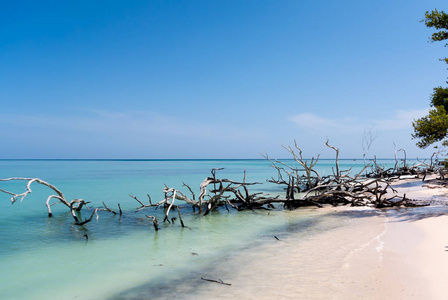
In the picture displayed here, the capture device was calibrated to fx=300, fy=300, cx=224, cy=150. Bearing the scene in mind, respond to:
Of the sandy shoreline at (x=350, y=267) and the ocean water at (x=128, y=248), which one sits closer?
the sandy shoreline at (x=350, y=267)

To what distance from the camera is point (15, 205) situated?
13.7 metres

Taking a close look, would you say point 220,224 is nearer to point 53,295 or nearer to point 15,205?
point 53,295

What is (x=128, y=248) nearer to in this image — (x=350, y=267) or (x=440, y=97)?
(x=350, y=267)

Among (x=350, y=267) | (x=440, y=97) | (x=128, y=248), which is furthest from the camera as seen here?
(x=440, y=97)

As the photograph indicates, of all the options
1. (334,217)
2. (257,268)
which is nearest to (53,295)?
(257,268)

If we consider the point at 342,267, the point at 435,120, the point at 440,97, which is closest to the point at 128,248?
the point at 342,267

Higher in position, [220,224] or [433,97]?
[433,97]

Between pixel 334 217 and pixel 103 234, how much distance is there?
6.90 meters

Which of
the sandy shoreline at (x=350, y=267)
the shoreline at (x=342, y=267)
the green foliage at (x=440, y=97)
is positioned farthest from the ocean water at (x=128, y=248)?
the green foliage at (x=440, y=97)

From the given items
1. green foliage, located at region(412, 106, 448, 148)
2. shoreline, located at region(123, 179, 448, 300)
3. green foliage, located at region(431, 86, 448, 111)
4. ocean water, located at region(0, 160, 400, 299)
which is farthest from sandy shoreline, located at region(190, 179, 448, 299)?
green foliage, located at region(431, 86, 448, 111)

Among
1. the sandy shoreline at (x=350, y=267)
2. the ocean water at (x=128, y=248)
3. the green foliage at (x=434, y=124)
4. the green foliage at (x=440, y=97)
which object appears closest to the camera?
the sandy shoreline at (x=350, y=267)

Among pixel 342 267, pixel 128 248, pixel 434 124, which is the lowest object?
pixel 128 248

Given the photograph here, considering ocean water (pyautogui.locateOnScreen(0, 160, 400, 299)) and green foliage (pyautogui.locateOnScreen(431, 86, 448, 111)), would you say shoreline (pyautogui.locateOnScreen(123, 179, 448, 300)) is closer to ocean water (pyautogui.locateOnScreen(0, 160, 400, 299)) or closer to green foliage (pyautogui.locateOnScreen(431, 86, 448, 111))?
ocean water (pyautogui.locateOnScreen(0, 160, 400, 299))

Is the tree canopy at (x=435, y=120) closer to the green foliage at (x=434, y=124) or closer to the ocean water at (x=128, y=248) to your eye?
the green foliage at (x=434, y=124)
